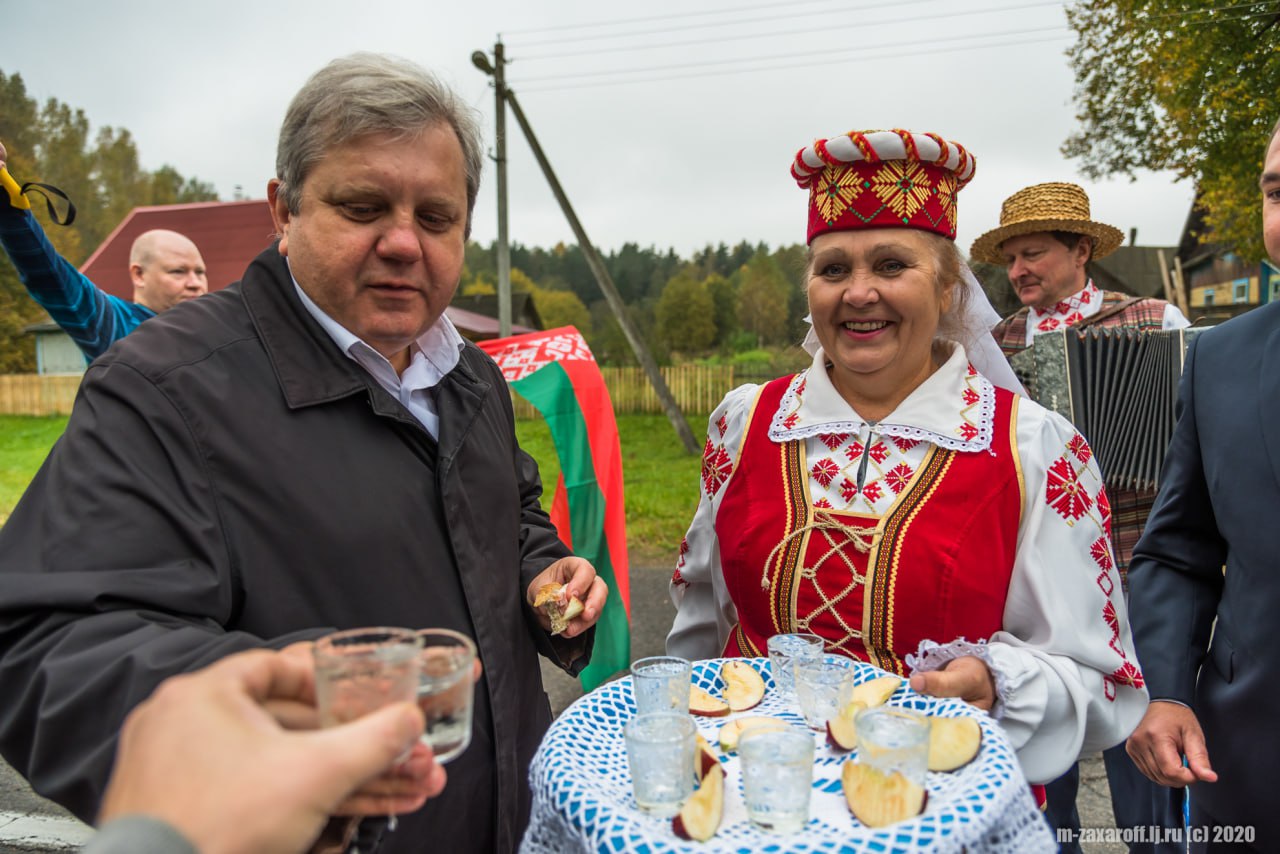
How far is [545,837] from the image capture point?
1341 mm

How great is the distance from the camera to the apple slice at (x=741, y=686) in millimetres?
1671

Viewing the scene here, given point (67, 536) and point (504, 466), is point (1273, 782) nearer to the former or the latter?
point (504, 466)

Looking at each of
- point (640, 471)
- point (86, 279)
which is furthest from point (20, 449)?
point (86, 279)

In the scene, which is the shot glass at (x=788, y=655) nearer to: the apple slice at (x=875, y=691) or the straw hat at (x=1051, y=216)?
the apple slice at (x=875, y=691)

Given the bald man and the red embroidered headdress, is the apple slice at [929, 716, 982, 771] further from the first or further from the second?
the bald man

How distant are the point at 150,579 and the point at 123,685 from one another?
189 mm

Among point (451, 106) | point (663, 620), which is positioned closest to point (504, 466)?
point (451, 106)

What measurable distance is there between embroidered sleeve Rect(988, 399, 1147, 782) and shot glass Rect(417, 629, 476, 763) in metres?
1.18

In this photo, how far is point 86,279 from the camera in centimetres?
377

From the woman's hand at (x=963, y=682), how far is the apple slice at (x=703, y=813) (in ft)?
1.89

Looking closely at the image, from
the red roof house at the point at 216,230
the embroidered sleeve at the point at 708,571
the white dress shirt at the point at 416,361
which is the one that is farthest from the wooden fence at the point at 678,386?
the white dress shirt at the point at 416,361

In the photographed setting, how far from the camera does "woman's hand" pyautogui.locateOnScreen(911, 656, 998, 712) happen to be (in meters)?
1.64

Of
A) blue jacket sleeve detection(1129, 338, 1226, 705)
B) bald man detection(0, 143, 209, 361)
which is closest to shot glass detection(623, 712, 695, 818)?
blue jacket sleeve detection(1129, 338, 1226, 705)

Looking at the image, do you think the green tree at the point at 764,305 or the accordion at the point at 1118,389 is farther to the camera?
the green tree at the point at 764,305
